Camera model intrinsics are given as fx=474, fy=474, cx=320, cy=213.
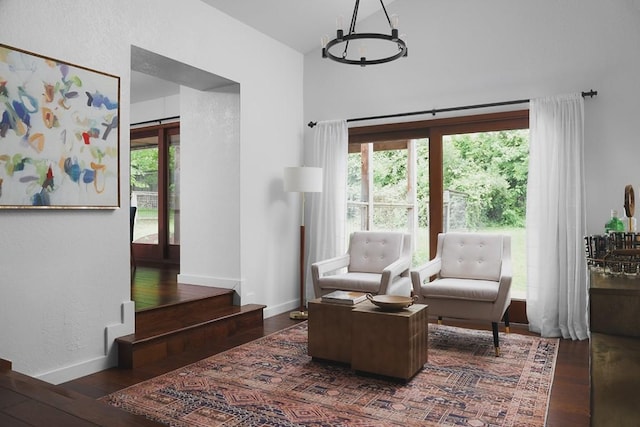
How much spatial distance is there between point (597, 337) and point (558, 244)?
3.30m

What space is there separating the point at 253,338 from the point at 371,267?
136 centimetres

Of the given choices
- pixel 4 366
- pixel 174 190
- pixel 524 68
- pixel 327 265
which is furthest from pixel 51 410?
pixel 174 190

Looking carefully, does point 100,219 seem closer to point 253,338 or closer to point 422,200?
point 253,338

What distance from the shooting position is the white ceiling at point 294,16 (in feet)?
A: 14.6

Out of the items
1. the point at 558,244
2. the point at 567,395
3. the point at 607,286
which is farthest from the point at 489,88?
the point at 607,286

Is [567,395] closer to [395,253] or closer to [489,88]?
[395,253]

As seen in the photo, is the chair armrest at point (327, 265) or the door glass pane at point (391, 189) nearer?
the chair armrest at point (327, 265)

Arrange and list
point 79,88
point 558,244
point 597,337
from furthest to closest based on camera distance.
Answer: point 558,244 < point 79,88 < point 597,337

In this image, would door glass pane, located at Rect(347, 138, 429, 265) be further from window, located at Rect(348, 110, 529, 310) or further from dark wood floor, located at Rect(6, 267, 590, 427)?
dark wood floor, located at Rect(6, 267, 590, 427)

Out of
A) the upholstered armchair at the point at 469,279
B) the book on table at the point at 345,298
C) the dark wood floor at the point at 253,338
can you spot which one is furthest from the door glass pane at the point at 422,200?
the book on table at the point at 345,298

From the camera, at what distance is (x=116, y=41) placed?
3.47m

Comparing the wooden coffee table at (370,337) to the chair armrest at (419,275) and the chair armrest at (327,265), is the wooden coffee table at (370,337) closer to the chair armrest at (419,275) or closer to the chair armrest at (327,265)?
the chair armrest at (419,275)

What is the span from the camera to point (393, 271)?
4121mm

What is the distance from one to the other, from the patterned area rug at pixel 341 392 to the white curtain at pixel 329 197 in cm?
176
